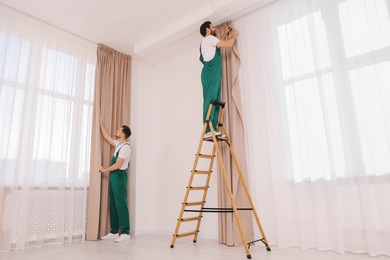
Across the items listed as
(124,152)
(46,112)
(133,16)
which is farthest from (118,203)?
(133,16)

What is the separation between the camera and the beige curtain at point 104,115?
11.9ft

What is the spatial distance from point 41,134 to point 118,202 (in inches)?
50.5

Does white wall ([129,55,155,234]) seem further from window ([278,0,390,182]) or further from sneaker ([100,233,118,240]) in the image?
window ([278,0,390,182])

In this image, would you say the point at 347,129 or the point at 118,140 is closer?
the point at 347,129

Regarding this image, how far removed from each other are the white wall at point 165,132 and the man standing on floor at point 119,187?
33cm

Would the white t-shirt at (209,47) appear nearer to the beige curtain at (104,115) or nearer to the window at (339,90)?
the window at (339,90)

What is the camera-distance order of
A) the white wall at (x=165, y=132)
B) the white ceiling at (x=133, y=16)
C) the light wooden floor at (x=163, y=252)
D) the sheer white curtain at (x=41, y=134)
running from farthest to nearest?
the white wall at (x=165, y=132) → the white ceiling at (x=133, y=16) → the sheer white curtain at (x=41, y=134) → the light wooden floor at (x=163, y=252)

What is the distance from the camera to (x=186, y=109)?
13.3ft

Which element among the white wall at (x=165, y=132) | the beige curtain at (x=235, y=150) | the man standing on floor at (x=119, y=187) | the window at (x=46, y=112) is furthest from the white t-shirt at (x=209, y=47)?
the window at (x=46, y=112)

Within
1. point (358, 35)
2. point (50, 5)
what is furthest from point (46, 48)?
point (358, 35)

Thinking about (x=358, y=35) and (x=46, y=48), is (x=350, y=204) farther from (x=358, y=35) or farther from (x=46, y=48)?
(x=46, y=48)

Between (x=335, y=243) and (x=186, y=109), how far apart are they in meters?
→ 2.49

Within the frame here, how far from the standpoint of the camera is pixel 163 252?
2629 mm

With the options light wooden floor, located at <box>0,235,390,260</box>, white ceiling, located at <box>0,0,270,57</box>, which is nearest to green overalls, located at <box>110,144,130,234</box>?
light wooden floor, located at <box>0,235,390,260</box>
